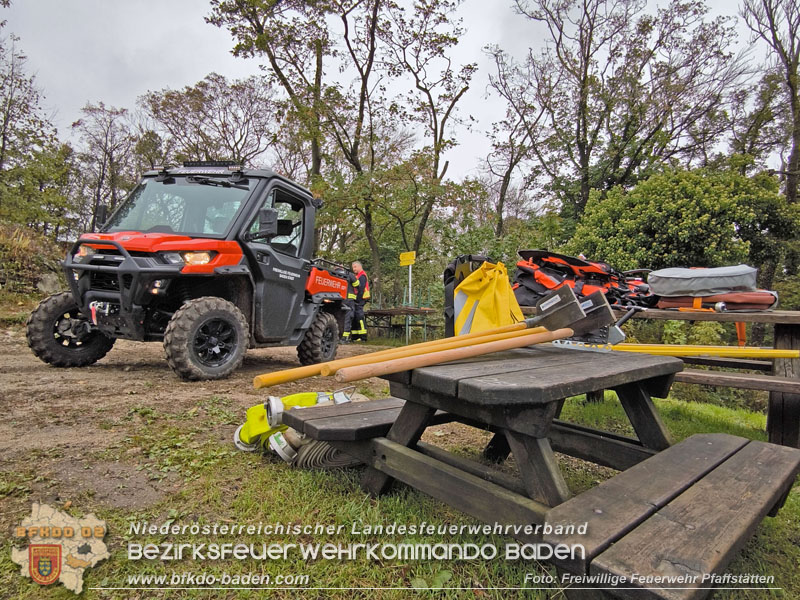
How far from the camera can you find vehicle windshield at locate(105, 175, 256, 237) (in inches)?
178

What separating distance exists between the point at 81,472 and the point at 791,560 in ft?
9.97

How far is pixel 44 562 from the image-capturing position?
132 centimetres

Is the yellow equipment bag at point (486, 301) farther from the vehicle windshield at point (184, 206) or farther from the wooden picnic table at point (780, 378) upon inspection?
the vehicle windshield at point (184, 206)

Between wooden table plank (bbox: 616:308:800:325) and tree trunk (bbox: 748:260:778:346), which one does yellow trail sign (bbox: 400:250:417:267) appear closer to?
wooden table plank (bbox: 616:308:800:325)

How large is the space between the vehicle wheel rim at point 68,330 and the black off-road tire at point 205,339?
5.00 feet

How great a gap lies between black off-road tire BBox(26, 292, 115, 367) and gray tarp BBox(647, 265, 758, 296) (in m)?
5.90

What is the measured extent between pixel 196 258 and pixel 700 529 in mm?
4097

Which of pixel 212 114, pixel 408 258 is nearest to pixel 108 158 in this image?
pixel 212 114

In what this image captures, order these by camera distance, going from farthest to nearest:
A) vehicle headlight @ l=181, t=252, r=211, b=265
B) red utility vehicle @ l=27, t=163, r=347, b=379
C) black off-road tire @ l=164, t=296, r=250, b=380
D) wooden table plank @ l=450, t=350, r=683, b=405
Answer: vehicle headlight @ l=181, t=252, r=211, b=265
red utility vehicle @ l=27, t=163, r=347, b=379
black off-road tire @ l=164, t=296, r=250, b=380
wooden table plank @ l=450, t=350, r=683, b=405

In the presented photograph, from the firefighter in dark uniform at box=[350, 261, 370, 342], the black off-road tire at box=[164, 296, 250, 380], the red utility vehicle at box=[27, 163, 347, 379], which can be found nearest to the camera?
the black off-road tire at box=[164, 296, 250, 380]

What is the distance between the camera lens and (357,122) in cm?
1288

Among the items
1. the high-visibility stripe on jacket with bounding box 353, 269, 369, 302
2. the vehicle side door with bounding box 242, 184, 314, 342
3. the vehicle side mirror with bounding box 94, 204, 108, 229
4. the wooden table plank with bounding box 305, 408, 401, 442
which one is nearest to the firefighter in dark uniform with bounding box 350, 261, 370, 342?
the high-visibility stripe on jacket with bounding box 353, 269, 369, 302

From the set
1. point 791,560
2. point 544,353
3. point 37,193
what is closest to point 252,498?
point 544,353

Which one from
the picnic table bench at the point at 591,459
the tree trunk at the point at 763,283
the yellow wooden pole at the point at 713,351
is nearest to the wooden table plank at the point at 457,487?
the picnic table bench at the point at 591,459
